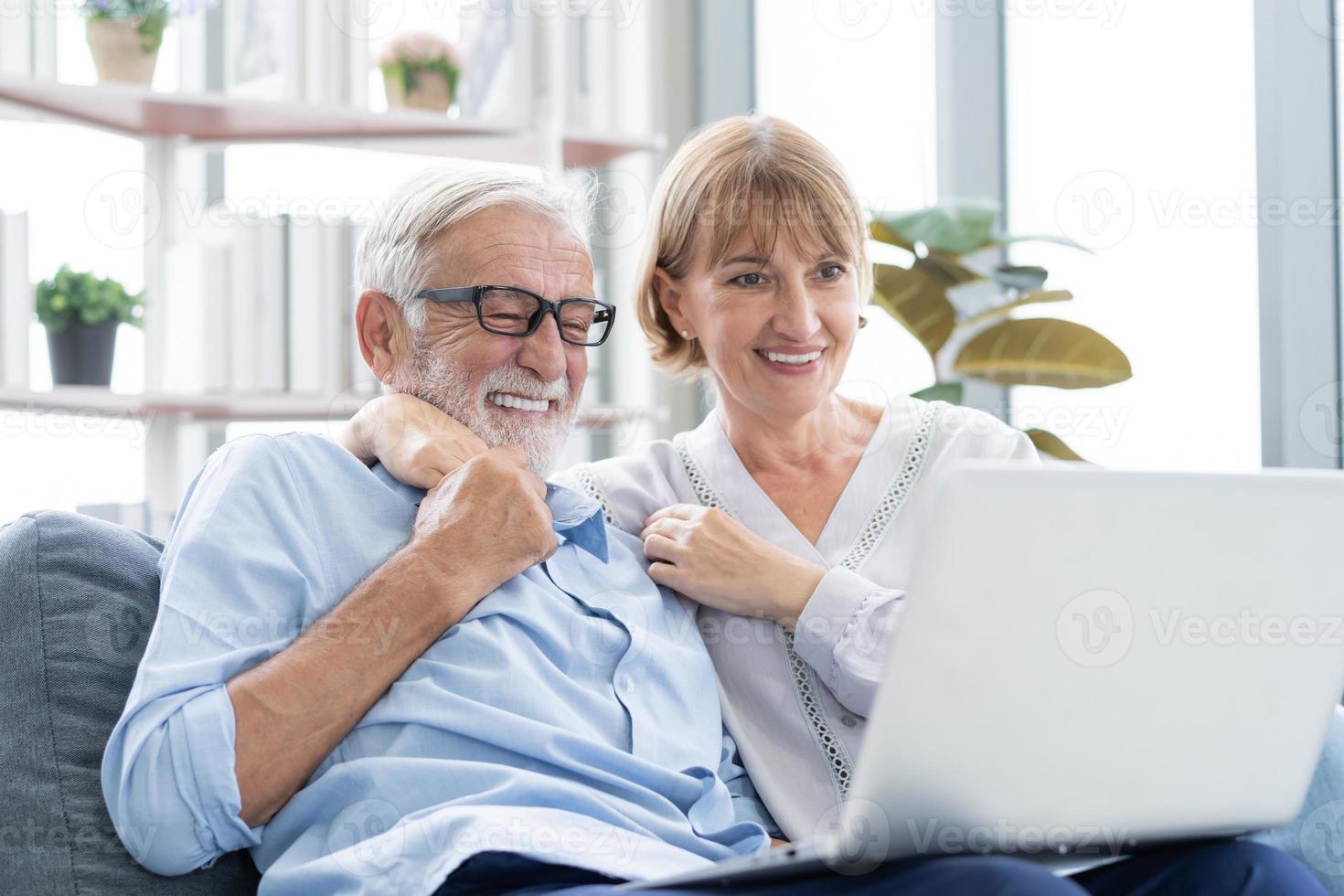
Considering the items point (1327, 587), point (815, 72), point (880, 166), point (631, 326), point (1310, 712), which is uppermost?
point (815, 72)

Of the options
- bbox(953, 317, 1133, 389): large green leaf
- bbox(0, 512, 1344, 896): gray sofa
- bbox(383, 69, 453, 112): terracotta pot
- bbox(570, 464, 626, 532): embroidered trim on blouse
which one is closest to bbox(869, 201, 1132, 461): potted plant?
bbox(953, 317, 1133, 389): large green leaf

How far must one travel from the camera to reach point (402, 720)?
1.21 meters

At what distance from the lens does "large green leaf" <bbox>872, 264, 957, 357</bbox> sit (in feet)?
7.76

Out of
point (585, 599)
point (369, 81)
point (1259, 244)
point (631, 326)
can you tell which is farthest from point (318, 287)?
point (1259, 244)

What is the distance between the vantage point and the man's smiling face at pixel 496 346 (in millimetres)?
1480

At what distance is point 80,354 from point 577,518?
1.40m

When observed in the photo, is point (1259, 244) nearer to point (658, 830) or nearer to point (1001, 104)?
point (1001, 104)

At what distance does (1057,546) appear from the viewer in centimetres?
87

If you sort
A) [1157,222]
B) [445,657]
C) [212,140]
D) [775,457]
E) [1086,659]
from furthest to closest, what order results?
1. [212,140]
2. [1157,222]
3. [775,457]
4. [445,657]
5. [1086,659]

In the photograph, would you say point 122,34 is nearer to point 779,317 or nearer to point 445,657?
point 779,317

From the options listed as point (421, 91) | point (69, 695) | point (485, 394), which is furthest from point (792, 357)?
point (421, 91)

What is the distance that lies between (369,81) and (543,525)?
1722 millimetres

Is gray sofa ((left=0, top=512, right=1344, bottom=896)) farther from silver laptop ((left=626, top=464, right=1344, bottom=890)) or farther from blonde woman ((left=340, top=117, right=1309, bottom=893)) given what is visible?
silver laptop ((left=626, top=464, right=1344, bottom=890))

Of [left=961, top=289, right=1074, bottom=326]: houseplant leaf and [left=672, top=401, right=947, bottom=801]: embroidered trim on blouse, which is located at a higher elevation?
[left=961, top=289, right=1074, bottom=326]: houseplant leaf
